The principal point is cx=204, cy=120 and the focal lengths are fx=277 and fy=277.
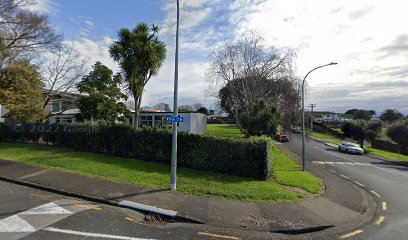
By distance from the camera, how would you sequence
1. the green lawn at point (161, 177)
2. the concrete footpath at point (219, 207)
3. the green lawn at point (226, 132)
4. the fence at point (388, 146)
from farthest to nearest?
the green lawn at point (226, 132), the fence at point (388, 146), the green lawn at point (161, 177), the concrete footpath at point (219, 207)

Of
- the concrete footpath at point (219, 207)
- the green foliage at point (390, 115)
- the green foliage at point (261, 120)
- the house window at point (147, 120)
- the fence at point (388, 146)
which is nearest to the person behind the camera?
the concrete footpath at point (219, 207)

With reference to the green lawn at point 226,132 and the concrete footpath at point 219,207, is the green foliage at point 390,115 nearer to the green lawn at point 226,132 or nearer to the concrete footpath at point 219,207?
the green lawn at point 226,132

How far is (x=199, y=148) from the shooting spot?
12.8 meters

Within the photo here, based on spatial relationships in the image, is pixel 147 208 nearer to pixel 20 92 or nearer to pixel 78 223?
pixel 78 223

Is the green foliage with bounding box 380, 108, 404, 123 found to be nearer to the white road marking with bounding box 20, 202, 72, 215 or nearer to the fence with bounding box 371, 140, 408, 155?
the fence with bounding box 371, 140, 408, 155

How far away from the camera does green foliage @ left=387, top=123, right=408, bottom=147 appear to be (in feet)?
115

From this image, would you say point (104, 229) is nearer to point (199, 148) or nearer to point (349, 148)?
point (199, 148)

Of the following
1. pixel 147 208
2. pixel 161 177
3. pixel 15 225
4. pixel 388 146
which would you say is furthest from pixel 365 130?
pixel 15 225

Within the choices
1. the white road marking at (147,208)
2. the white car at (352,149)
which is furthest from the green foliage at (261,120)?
the white car at (352,149)

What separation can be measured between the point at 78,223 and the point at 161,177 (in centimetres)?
480

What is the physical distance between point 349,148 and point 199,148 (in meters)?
30.9

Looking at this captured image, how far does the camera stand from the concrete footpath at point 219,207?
6852 millimetres

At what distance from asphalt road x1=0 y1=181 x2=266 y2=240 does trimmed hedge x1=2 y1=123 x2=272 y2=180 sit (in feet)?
19.9

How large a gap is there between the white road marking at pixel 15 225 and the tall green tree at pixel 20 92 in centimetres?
1360
